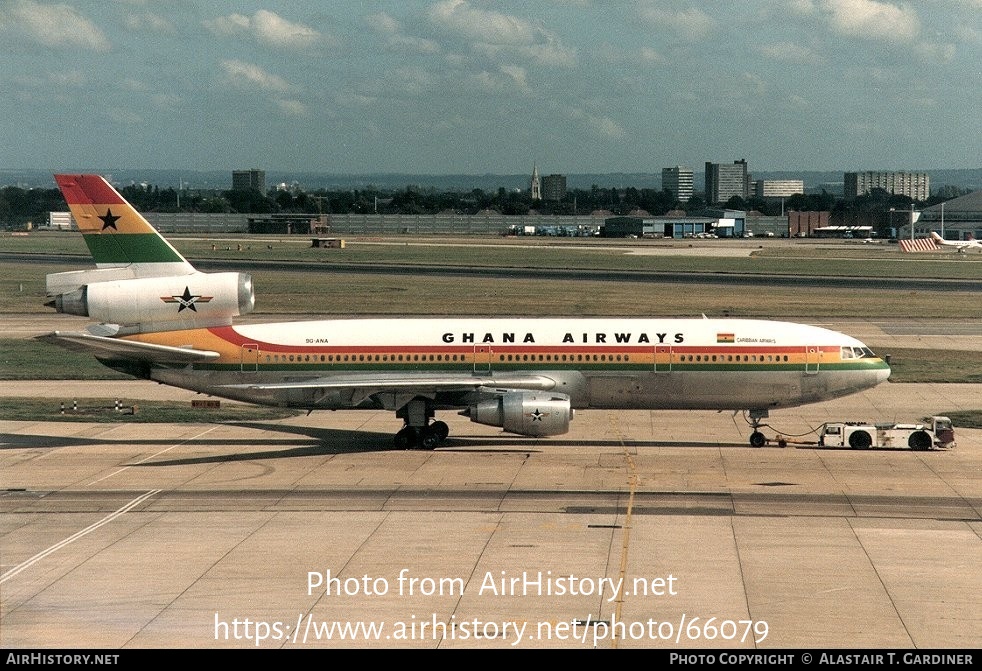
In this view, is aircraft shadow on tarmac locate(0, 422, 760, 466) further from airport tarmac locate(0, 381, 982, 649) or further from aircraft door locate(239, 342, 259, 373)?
aircraft door locate(239, 342, 259, 373)

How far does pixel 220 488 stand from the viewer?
1532 inches

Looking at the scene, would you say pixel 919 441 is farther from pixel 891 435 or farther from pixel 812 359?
pixel 812 359

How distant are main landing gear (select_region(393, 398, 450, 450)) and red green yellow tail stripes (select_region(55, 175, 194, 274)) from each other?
33.6 ft

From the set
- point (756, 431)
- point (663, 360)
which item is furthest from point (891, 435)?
point (663, 360)

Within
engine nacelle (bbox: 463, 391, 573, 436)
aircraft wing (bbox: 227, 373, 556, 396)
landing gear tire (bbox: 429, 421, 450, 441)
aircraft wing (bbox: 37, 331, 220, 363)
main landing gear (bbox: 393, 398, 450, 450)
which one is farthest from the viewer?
landing gear tire (bbox: 429, 421, 450, 441)

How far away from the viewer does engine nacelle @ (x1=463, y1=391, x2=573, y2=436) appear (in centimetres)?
4294

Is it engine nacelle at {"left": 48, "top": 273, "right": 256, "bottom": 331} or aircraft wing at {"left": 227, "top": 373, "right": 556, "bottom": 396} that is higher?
engine nacelle at {"left": 48, "top": 273, "right": 256, "bottom": 331}

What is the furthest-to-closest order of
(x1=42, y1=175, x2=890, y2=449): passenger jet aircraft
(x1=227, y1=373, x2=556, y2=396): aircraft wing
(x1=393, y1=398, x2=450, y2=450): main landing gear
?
(x1=393, y1=398, x2=450, y2=450): main landing gear < (x1=42, y1=175, x2=890, y2=449): passenger jet aircraft < (x1=227, y1=373, x2=556, y2=396): aircraft wing

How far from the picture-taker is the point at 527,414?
42938 mm

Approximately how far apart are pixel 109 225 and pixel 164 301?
350 centimetres

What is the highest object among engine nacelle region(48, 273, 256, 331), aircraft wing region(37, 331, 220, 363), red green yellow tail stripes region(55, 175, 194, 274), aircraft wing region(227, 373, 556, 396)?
red green yellow tail stripes region(55, 175, 194, 274)

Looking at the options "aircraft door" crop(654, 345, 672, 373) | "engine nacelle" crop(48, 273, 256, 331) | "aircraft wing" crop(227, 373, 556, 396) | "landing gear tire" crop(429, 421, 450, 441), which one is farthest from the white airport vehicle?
"engine nacelle" crop(48, 273, 256, 331)

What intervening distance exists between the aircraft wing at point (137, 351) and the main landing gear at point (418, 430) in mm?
7506
